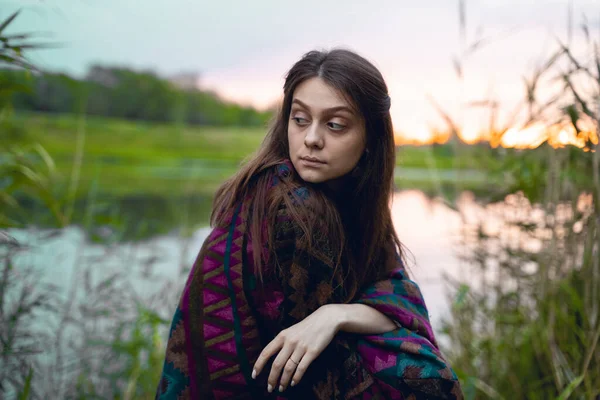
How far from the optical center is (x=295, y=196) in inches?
57.1

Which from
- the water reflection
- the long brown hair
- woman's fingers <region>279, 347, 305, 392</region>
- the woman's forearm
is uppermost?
the long brown hair

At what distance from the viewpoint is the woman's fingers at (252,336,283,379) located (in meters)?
1.33

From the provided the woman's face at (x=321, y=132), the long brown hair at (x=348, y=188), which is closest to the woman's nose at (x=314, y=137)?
the woman's face at (x=321, y=132)

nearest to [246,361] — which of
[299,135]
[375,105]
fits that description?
[299,135]

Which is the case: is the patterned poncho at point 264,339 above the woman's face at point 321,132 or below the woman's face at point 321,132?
below

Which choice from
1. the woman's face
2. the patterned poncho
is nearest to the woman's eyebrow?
the woman's face

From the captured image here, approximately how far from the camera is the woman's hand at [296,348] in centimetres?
132

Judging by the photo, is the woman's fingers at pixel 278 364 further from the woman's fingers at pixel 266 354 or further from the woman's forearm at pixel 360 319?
the woman's forearm at pixel 360 319

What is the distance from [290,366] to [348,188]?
55 centimetres

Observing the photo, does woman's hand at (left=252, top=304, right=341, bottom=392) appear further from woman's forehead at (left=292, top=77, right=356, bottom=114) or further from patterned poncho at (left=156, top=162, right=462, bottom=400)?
woman's forehead at (left=292, top=77, right=356, bottom=114)

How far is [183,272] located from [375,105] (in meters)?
→ 1.80

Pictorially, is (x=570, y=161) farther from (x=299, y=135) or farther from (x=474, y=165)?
(x=299, y=135)

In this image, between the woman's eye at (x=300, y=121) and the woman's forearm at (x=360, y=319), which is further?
the woman's eye at (x=300, y=121)

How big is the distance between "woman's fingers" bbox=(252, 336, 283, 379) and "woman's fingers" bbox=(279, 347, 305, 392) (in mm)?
43
